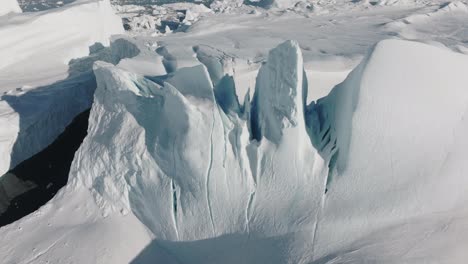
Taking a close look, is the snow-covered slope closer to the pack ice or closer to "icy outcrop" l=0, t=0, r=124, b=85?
"icy outcrop" l=0, t=0, r=124, b=85

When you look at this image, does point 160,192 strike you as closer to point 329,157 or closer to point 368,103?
point 329,157

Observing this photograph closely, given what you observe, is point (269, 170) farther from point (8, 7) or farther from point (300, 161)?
point (8, 7)

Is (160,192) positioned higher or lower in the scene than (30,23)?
lower

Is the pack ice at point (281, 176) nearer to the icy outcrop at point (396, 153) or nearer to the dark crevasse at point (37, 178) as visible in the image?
the icy outcrop at point (396, 153)

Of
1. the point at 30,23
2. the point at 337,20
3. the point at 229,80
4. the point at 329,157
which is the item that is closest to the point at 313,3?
the point at 337,20

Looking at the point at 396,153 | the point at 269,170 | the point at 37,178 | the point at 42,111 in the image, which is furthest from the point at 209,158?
the point at 42,111

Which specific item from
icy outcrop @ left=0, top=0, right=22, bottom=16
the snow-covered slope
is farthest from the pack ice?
icy outcrop @ left=0, top=0, right=22, bottom=16
